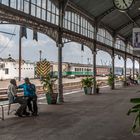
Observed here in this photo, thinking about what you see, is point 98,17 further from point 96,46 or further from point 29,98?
point 29,98

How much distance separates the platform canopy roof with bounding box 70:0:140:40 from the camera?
26.6 meters

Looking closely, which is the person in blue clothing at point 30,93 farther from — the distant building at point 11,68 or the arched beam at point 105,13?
the distant building at point 11,68

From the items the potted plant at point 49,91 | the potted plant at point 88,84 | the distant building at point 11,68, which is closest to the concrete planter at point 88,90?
the potted plant at point 88,84

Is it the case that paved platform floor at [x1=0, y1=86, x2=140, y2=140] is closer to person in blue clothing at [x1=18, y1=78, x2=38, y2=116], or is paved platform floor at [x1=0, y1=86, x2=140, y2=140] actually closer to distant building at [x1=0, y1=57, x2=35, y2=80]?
person in blue clothing at [x1=18, y1=78, x2=38, y2=116]

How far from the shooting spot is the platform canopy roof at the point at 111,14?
87.2 feet

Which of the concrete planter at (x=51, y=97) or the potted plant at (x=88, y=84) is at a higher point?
the potted plant at (x=88, y=84)

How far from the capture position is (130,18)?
3531 centimetres

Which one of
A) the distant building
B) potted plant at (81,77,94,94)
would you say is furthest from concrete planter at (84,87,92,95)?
the distant building

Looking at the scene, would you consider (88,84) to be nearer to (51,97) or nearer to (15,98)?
(51,97)

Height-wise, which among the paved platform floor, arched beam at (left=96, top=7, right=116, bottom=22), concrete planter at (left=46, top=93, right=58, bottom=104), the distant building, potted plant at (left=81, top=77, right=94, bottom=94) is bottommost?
the paved platform floor

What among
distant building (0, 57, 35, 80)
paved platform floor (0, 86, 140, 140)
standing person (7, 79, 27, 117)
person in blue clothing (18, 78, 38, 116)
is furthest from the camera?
distant building (0, 57, 35, 80)

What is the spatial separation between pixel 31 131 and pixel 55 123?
6.00 ft

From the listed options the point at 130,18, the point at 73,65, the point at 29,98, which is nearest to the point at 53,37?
the point at 29,98

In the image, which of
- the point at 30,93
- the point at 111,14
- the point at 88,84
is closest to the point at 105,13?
the point at 111,14
